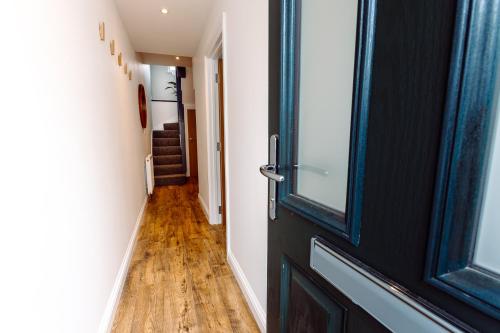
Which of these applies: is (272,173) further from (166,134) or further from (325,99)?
(166,134)

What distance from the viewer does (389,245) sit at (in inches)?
18.5

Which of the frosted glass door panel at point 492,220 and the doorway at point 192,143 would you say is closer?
the frosted glass door panel at point 492,220

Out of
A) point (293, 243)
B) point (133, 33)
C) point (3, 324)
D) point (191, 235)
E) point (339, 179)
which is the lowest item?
point (191, 235)

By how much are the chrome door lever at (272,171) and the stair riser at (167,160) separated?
543 cm

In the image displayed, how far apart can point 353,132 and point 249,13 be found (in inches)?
47.8

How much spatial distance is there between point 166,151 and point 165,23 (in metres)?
3.86

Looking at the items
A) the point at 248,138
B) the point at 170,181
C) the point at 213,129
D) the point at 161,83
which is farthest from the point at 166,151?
the point at 248,138

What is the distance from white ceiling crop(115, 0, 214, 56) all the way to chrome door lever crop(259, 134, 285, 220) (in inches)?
83.2

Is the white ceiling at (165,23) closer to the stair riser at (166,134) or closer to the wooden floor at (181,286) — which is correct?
the wooden floor at (181,286)

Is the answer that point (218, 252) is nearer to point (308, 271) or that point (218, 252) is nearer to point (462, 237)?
point (308, 271)

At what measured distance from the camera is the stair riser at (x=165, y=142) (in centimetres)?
645

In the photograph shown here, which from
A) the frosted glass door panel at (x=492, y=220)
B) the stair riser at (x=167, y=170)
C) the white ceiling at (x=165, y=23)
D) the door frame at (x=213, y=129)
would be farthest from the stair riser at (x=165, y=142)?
the frosted glass door panel at (x=492, y=220)

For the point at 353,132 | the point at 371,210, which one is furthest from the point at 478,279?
the point at 353,132

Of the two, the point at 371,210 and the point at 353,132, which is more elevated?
the point at 353,132
